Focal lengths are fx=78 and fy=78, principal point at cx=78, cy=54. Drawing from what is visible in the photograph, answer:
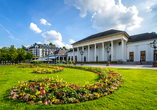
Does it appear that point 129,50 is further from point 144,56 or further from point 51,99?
point 51,99

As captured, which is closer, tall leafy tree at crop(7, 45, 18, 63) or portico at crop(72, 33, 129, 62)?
portico at crop(72, 33, 129, 62)

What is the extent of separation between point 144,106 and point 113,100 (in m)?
0.86

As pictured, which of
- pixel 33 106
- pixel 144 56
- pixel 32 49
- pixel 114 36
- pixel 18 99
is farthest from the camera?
pixel 32 49

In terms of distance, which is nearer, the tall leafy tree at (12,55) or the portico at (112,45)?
the portico at (112,45)

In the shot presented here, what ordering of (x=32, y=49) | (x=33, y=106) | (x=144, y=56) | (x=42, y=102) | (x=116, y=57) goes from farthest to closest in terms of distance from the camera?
(x=32, y=49), (x=116, y=57), (x=144, y=56), (x=42, y=102), (x=33, y=106)

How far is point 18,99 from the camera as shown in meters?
2.72

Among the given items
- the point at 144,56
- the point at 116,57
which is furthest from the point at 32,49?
the point at 144,56

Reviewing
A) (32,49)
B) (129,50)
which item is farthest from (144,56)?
(32,49)

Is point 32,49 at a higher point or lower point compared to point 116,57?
higher

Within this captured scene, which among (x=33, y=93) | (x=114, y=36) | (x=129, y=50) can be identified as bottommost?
(x=33, y=93)

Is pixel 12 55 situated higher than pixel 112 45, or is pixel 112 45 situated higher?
pixel 112 45

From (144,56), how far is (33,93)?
28999mm

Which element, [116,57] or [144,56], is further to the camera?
[116,57]

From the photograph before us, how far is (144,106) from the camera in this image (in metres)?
2.38
